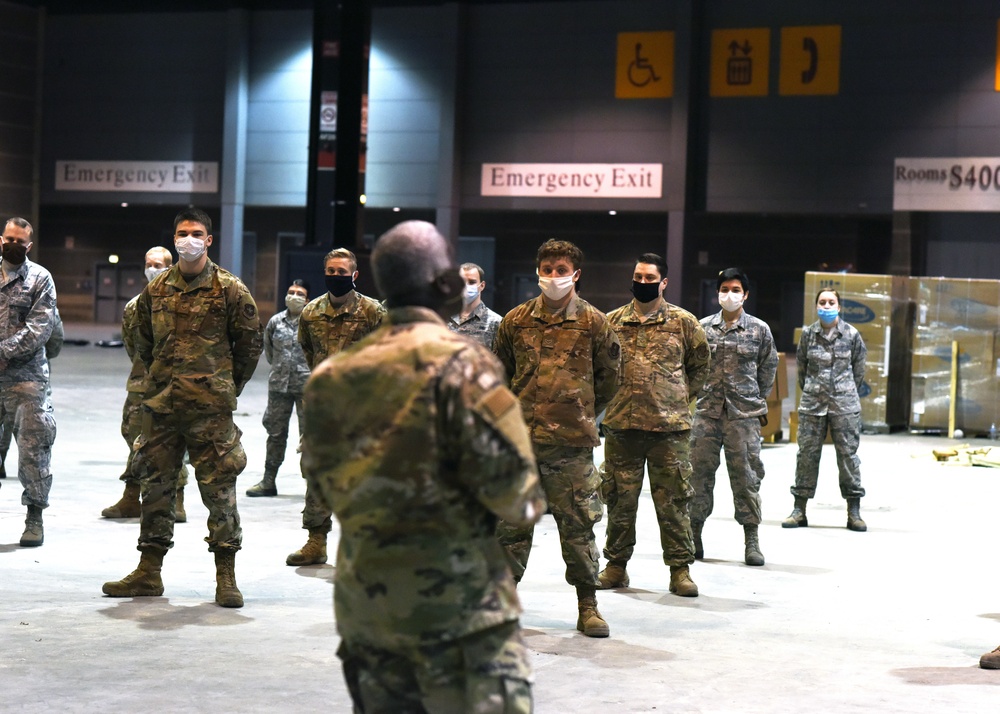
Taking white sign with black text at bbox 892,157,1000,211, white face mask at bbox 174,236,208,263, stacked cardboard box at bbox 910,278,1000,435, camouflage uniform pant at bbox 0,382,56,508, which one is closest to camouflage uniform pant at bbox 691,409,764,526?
white face mask at bbox 174,236,208,263

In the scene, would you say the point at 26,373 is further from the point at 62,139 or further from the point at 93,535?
the point at 62,139

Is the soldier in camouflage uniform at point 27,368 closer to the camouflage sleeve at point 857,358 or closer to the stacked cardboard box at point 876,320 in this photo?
the camouflage sleeve at point 857,358

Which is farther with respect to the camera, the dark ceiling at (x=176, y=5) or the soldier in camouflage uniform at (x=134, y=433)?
the dark ceiling at (x=176, y=5)

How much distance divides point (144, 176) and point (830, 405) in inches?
1079

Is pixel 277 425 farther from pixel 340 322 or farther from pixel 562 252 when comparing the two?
pixel 562 252

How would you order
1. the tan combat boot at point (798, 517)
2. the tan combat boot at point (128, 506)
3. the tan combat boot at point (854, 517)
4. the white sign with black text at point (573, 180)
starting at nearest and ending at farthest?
the tan combat boot at point (128, 506) → the tan combat boot at point (854, 517) → the tan combat boot at point (798, 517) → the white sign with black text at point (573, 180)

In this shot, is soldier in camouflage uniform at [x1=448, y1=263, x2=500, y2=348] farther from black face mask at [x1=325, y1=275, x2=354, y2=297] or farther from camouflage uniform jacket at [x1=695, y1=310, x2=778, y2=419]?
camouflage uniform jacket at [x1=695, y1=310, x2=778, y2=419]

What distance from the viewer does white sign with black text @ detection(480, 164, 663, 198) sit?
30.5 meters

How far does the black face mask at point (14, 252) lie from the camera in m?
8.30

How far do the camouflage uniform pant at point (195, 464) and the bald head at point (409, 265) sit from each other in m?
3.88

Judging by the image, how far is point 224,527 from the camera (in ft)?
23.1

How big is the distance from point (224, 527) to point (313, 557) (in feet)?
4.39

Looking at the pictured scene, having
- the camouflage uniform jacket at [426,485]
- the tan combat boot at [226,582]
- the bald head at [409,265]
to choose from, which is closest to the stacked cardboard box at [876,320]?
the tan combat boot at [226,582]

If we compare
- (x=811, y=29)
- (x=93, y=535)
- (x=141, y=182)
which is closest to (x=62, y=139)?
(x=141, y=182)
